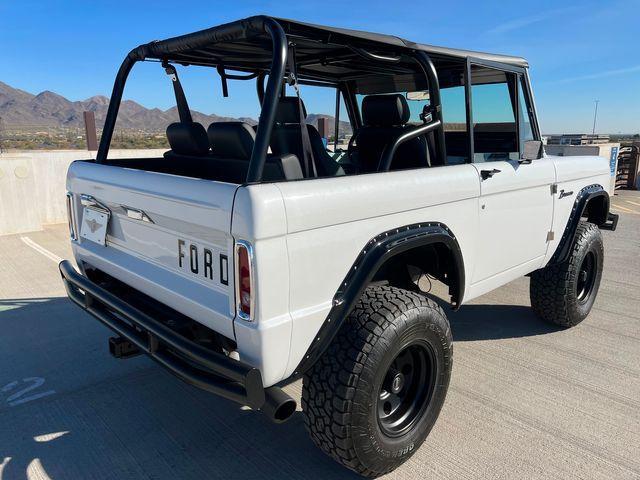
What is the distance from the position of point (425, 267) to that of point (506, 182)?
0.82 metres

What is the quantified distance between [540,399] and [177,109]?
3.30 meters

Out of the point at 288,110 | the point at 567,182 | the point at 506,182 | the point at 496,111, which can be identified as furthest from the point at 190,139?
the point at 567,182

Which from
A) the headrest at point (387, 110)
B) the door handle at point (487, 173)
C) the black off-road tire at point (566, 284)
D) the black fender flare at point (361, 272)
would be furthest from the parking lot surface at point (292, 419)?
the headrest at point (387, 110)

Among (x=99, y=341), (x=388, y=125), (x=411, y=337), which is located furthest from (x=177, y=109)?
(x=411, y=337)

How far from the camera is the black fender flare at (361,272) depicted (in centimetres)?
220

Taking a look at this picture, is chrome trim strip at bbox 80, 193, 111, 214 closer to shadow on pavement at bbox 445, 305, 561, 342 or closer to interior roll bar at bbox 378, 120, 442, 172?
interior roll bar at bbox 378, 120, 442, 172

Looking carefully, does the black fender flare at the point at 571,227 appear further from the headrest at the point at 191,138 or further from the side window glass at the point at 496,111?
the headrest at the point at 191,138

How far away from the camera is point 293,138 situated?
326 centimetres

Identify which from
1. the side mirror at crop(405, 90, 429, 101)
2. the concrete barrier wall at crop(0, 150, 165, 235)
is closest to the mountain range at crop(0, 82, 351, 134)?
the concrete barrier wall at crop(0, 150, 165, 235)

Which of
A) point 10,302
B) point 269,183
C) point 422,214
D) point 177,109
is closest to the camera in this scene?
point 269,183

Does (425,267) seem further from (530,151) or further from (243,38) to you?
(243,38)

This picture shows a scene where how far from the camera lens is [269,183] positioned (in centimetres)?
204

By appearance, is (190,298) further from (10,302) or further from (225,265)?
(10,302)

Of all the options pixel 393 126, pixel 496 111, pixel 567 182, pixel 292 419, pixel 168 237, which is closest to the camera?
pixel 168 237
